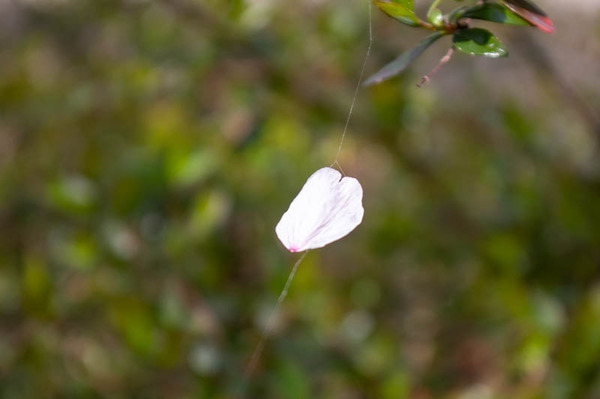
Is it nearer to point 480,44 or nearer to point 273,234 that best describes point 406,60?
point 480,44

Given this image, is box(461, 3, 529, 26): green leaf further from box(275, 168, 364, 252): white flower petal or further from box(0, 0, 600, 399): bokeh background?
box(0, 0, 600, 399): bokeh background

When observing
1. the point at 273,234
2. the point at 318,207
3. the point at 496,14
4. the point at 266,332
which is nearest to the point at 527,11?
the point at 496,14

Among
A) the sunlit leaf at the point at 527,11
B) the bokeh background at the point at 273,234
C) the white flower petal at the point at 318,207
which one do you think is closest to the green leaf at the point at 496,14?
the sunlit leaf at the point at 527,11

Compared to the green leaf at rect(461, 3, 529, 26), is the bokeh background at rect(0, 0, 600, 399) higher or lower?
lower

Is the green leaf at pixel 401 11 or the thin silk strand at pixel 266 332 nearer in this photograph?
the green leaf at pixel 401 11

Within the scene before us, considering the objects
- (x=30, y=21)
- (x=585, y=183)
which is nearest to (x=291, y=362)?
(x=585, y=183)

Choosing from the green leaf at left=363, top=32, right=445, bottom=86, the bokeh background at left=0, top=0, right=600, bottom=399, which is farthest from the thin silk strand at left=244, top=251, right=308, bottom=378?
the green leaf at left=363, top=32, right=445, bottom=86

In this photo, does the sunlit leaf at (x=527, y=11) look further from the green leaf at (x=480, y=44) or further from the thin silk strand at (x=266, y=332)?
the thin silk strand at (x=266, y=332)
